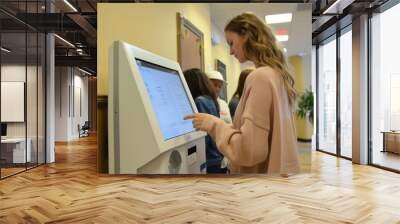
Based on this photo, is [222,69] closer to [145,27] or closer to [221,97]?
[221,97]

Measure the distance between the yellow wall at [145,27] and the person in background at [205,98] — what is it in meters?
0.10

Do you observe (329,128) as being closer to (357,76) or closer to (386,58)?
(357,76)

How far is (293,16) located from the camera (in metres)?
1.92

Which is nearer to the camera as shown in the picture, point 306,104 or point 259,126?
point 259,126

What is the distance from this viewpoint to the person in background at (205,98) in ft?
5.81

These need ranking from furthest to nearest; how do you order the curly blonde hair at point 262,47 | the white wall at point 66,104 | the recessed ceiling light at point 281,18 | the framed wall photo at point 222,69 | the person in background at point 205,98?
the white wall at point 66,104
the framed wall photo at point 222,69
the person in background at point 205,98
the recessed ceiling light at point 281,18
the curly blonde hair at point 262,47

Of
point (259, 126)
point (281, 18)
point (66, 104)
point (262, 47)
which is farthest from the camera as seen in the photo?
point (66, 104)

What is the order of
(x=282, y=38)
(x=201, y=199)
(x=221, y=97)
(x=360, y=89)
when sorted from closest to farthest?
(x=282, y=38)
(x=221, y=97)
(x=201, y=199)
(x=360, y=89)

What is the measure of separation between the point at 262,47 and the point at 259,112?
26cm

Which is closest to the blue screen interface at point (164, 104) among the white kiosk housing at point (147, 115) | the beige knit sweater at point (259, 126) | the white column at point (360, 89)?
the white kiosk housing at point (147, 115)

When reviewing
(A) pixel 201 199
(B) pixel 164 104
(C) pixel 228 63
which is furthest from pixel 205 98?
(A) pixel 201 199

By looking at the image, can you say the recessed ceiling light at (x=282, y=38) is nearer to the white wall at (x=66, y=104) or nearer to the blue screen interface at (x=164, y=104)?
the blue screen interface at (x=164, y=104)

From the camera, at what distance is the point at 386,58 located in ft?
21.6

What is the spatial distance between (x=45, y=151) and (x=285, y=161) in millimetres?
6954
